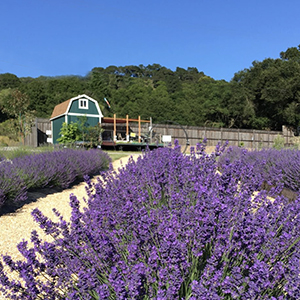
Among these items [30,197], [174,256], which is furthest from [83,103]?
[174,256]

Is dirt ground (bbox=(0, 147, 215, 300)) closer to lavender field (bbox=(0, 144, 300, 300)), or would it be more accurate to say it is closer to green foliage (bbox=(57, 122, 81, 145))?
lavender field (bbox=(0, 144, 300, 300))

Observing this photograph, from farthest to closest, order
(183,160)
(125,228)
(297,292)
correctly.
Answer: (183,160) → (125,228) → (297,292)

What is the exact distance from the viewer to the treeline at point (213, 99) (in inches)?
1177

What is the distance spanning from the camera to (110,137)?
21.4 metres

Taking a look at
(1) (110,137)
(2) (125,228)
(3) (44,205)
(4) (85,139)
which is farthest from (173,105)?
(2) (125,228)

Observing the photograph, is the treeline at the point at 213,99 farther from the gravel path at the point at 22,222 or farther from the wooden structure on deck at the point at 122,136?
the gravel path at the point at 22,222

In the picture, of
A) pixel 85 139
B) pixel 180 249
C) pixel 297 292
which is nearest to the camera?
pixel 297 292

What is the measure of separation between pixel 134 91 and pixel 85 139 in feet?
63.1

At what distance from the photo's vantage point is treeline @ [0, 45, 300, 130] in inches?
1177

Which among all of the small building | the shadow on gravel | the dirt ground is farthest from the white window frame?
the dirt ground

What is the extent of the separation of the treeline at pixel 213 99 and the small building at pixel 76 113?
1125cm

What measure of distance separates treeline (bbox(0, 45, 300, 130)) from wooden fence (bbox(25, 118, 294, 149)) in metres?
3.71

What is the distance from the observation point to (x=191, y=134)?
2428cm

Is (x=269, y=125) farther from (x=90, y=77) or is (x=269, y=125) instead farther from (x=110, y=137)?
(x=90, y=77)
